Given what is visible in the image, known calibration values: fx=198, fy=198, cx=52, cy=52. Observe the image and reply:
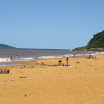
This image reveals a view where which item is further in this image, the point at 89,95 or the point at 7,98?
the point at 89,95

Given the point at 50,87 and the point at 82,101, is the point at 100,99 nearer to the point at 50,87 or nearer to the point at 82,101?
the point at 82,101

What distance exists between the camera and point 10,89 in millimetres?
10344

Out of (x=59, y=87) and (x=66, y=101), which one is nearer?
(x=66, y=101)

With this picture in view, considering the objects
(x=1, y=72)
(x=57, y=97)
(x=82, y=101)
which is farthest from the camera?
(x=1, y=72)

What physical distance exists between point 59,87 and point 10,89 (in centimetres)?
265

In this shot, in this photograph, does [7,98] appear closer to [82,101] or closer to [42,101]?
[42,101]

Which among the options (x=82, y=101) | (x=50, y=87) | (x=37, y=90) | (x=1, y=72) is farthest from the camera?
(x=1, y=72)

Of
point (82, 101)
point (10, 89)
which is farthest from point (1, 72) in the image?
point (82, 101)

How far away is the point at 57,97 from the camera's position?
8.80 m

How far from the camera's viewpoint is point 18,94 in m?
9.30

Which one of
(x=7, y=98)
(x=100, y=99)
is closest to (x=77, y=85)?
(x=100, y=99)

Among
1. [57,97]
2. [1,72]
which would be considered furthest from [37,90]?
[1,72]

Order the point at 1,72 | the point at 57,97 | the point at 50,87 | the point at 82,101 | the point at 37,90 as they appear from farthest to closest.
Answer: the point at 1,72 < the point at 50,87 < the point at 37,90 < the point at 57,97 < the point at 82,101

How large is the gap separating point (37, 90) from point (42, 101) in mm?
2032
